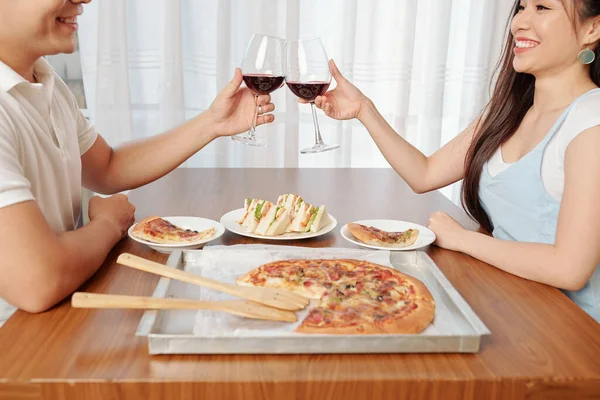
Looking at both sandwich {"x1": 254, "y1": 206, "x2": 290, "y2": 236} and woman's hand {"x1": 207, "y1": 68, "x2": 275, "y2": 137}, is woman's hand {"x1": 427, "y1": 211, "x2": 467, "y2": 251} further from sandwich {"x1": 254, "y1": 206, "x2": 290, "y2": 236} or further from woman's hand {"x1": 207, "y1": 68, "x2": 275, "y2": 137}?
woman's hand {"x1": 207, "y1": 68, "x2": 275, "y2": 137}

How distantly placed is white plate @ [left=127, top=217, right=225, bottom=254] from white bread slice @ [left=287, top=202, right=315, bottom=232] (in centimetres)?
17

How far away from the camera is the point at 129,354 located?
3.18 ft

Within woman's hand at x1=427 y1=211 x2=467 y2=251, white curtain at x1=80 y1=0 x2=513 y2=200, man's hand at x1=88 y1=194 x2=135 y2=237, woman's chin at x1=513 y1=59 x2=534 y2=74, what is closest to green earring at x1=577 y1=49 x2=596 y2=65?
woman's chin at x1=513 y1=59 x2=534 y2=74

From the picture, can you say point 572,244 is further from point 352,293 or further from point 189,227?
point 189,227

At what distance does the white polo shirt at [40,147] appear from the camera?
120 cm

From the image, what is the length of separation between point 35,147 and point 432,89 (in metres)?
2.45

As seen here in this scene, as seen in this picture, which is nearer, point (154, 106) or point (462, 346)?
point (462, 346)

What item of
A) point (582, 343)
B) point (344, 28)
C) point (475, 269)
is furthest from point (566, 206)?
point (344, 28)

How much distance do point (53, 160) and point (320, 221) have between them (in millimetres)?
648

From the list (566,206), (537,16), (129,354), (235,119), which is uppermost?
(537,16)

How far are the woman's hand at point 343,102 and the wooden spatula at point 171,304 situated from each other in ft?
3.26

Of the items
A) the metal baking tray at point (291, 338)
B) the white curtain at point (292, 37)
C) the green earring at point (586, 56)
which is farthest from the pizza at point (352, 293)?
the white curtain at point (292, 37)

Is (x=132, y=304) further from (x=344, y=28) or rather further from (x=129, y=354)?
(x=344, y=28)

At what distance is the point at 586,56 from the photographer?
5.28 ft
